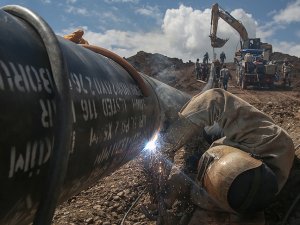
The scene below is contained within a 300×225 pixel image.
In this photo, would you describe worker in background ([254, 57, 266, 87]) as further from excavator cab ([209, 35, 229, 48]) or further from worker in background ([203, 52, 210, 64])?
worker in background ([203, 52, 210, 64])

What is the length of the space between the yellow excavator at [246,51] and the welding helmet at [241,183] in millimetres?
16442

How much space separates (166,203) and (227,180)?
1079mm

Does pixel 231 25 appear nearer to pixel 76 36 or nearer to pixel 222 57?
pixel 222 57

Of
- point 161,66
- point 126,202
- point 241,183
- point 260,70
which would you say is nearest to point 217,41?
point 260,70

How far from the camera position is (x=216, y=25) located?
20.8m

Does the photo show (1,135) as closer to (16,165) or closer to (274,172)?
(16,165)

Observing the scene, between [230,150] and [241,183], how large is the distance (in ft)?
1.21

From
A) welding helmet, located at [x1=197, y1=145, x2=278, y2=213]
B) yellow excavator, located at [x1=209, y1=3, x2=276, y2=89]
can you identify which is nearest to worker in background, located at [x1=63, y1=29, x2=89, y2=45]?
welding helmet, located at [x1=197, y1=145, x2=278, y2=213]

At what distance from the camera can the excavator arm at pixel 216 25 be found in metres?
20.0

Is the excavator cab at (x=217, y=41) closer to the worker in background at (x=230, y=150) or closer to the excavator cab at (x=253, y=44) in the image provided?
the excavator cab at (x=253, y=44)

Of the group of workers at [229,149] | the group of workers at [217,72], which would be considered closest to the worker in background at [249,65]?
the group of workers at [217,72]

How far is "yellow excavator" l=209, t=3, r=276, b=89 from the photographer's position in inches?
758

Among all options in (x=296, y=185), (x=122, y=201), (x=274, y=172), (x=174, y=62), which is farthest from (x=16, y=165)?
(x=174, y=62)

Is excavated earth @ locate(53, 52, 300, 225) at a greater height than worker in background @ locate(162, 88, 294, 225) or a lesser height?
lesser
